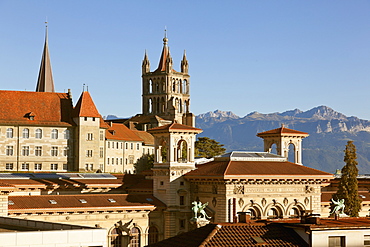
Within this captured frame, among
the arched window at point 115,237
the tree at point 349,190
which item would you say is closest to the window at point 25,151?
the arched window at point 115,237

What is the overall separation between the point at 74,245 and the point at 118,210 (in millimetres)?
36285

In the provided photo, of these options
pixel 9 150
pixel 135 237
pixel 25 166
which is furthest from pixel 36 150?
pixel 135 237

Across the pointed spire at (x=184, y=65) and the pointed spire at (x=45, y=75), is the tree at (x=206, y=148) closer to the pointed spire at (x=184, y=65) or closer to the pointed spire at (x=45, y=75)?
the pointed spire at (x=45, y=75)

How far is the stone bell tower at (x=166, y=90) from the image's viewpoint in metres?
185

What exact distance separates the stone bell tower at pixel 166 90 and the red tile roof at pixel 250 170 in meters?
107

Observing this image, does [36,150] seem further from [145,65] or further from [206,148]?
[145,65]

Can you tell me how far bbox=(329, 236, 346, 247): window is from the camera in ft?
130

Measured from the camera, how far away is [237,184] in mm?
69688

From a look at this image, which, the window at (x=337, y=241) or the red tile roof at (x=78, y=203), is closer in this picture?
the window at (x=337, y=241)

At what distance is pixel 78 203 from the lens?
6700 cm

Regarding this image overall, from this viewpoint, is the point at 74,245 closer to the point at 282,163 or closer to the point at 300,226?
the point at 300,226

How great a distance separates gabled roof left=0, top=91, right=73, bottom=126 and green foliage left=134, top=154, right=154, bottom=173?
3287 cm

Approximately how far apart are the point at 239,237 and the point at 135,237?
30.8m

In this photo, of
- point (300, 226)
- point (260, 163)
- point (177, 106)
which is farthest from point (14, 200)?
point (177, 106)
